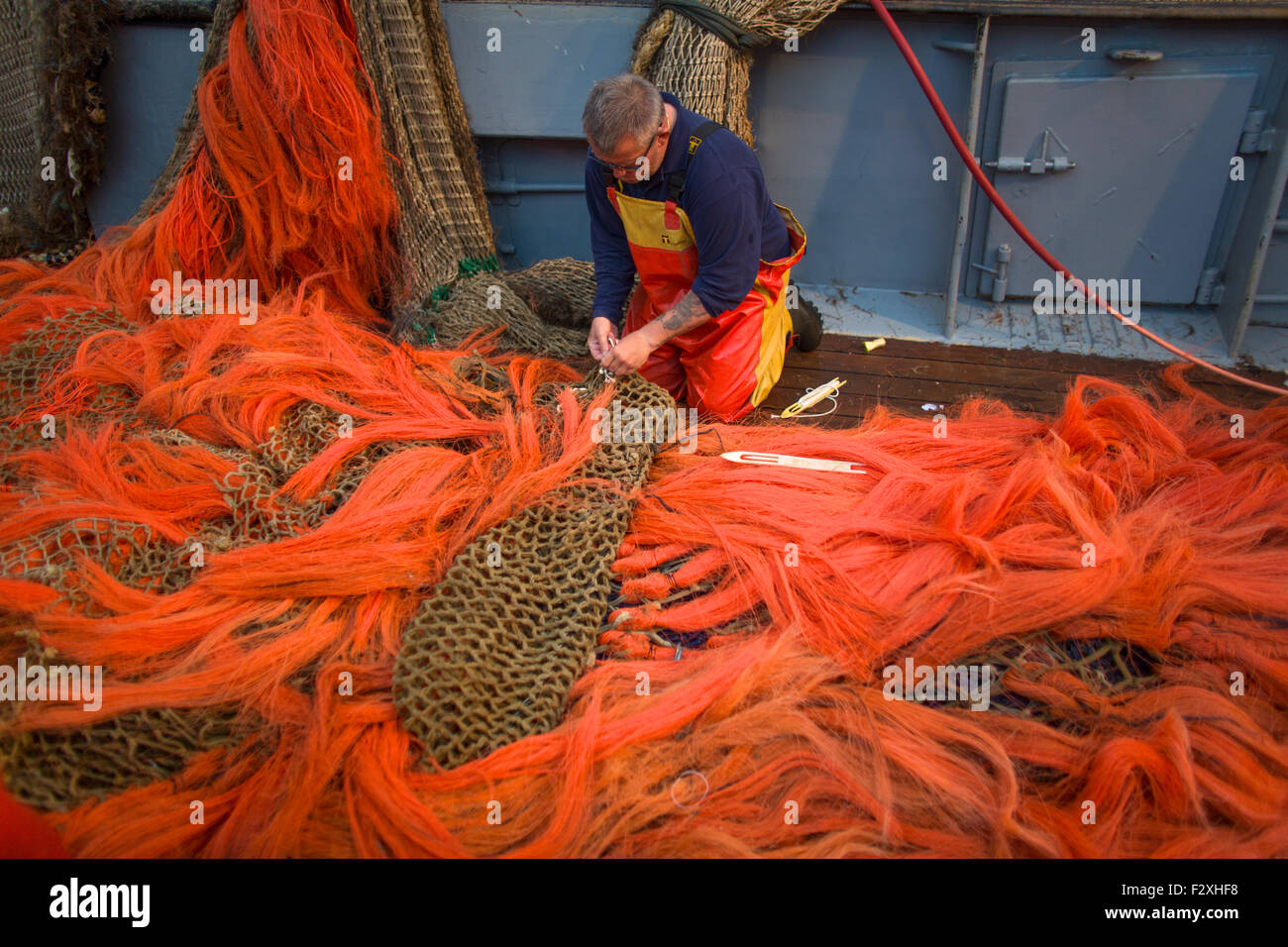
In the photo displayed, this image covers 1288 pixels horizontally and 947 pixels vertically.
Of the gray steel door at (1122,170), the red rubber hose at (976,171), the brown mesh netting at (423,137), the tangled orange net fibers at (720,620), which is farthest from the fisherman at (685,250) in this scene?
the gray steel door at (1122,170)

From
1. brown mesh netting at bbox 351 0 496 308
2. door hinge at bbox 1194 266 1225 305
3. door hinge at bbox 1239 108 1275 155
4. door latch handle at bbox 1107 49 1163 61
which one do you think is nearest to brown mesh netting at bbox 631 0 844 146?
brown mesh netting at bbox 351 0 496 308

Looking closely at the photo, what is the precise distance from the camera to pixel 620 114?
2.63 meters

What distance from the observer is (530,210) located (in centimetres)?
454

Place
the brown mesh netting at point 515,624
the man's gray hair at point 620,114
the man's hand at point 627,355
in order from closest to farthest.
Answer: the brown mesh netting at point 515,624, the man's gray hair at point 620,114, the man's hand at point 627,355

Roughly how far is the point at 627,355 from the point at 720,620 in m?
1.09

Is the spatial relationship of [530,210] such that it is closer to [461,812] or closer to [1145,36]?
[1145,36]

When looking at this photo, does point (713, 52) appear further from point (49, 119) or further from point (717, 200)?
point (49, 119)

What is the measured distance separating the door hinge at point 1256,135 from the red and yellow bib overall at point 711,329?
208cm

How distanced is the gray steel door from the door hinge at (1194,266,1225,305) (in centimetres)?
3

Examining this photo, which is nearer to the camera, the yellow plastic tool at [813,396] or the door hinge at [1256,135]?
the yellow plastic tool at [813,396]

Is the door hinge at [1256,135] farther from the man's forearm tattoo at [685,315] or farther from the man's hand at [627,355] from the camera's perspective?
the man's hand at [627,355]

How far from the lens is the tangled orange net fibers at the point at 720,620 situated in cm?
174

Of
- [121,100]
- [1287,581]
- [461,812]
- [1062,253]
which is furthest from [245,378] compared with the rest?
[1062,253]

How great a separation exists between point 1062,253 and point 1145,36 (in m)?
0.97
